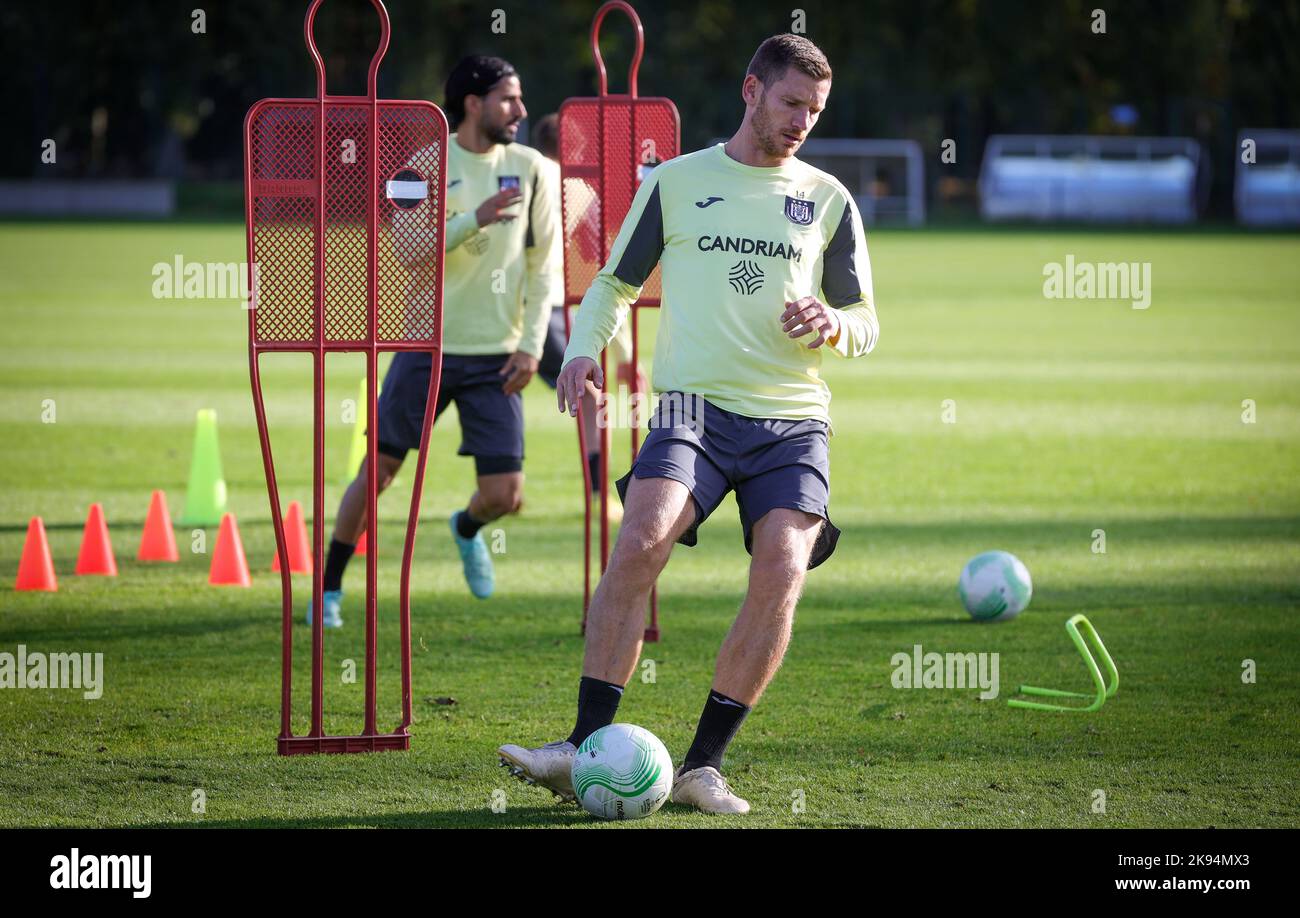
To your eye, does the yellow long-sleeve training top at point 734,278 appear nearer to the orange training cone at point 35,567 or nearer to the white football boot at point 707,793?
the white football boot at point 707,793

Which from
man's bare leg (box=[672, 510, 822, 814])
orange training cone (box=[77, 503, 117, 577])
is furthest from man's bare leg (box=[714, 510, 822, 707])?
orange training cone (box=[77, 503, 117, 577])

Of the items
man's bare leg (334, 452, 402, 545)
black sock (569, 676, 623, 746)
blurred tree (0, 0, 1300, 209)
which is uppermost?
blurred tree (0, 0, 1300, 209)

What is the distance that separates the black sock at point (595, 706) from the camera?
5.52 m

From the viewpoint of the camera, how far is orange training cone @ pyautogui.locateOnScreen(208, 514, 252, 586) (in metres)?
9.30

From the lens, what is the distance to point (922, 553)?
34.0 feet

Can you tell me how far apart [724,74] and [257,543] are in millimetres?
59634

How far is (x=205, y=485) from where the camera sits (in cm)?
1123

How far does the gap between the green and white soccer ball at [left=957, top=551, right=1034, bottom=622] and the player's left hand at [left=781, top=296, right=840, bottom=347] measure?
11.0ft

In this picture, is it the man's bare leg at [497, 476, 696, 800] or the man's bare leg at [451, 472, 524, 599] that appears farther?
the man's bare leg at [451, 472, 524, 599]

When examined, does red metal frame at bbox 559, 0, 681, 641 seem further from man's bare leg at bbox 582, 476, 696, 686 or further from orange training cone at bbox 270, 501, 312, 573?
man's bare leg at bbox 582, 476, 696, 686

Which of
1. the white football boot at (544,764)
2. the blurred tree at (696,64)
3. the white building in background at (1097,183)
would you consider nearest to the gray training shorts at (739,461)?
the white football boot at (544,764)

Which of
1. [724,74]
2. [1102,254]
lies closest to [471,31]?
[724,74]

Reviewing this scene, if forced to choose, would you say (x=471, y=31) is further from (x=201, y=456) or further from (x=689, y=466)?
(x=689, y=466)

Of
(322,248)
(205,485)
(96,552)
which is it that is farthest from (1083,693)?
(205,485)
